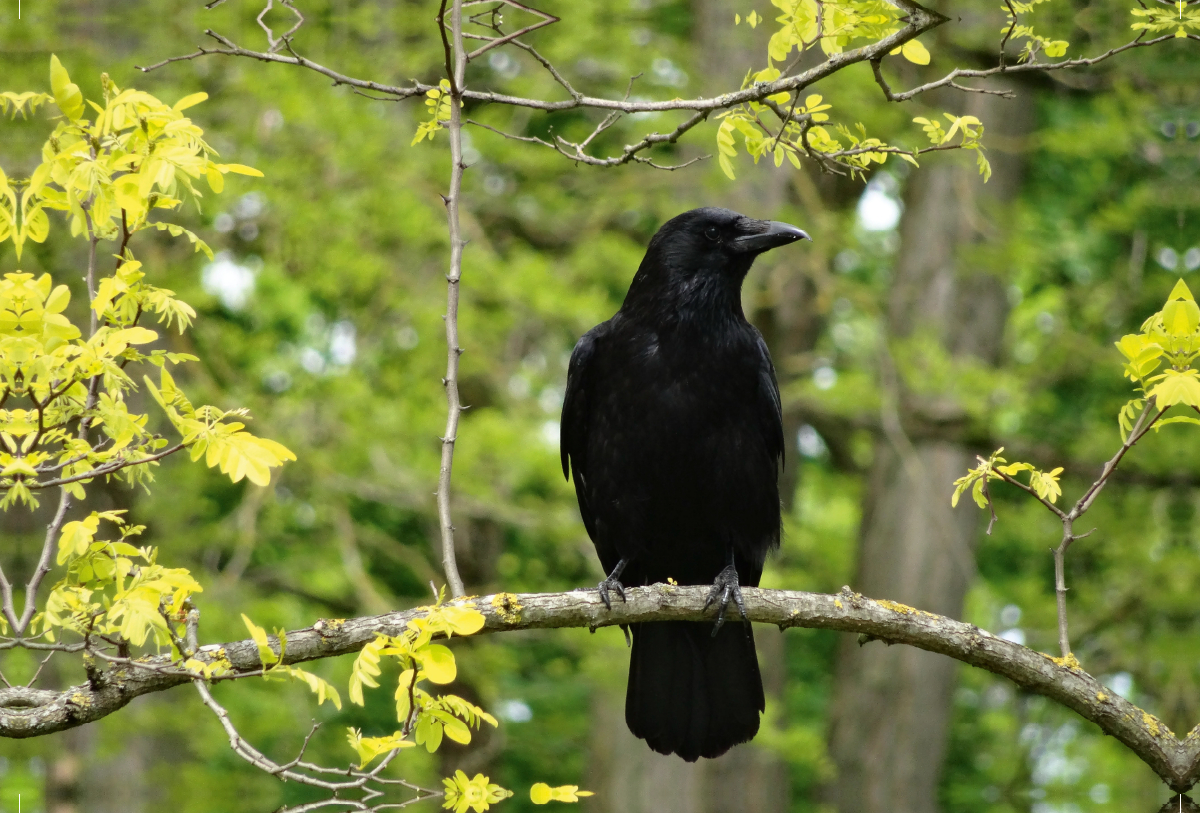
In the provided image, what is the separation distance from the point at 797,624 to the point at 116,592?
7.00ft

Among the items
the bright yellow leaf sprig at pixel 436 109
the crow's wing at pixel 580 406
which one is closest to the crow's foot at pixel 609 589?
the crow's wing at pixel 580 406

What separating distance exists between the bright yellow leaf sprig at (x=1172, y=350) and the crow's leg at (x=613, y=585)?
5.24 feet

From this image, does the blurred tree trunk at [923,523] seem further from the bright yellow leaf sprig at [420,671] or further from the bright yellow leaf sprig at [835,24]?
the bright yellow leaf sprig at [420,671]

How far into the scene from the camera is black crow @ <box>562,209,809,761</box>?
5316mm

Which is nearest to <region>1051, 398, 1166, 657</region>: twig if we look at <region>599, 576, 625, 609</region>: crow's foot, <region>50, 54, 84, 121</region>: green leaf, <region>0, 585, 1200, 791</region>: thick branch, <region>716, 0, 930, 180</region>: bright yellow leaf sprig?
<region>0, 585, 1200, 791</region>: thick branch

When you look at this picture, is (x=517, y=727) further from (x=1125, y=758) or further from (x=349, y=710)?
(x=1125, y=758)

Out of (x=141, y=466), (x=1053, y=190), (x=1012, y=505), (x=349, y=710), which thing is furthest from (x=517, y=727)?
(x=141, y=466)

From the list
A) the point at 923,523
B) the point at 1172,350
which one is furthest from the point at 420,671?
the point at 923,523

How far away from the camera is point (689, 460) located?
5.29 m

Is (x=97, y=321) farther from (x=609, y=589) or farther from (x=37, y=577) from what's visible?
(x=609, y=589)

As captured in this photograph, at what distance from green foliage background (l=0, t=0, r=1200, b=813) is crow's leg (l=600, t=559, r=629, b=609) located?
348 centimetres

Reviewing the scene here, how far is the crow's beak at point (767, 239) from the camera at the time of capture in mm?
5520

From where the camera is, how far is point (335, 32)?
398 inches

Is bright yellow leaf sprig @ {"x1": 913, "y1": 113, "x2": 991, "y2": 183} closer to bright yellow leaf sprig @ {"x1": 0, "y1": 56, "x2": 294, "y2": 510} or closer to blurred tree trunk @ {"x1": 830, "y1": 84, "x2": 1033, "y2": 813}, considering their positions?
bright yellow leaf sprig @ {"x1": 0, "y1": 56, "x2": 294, "y2": 510}
